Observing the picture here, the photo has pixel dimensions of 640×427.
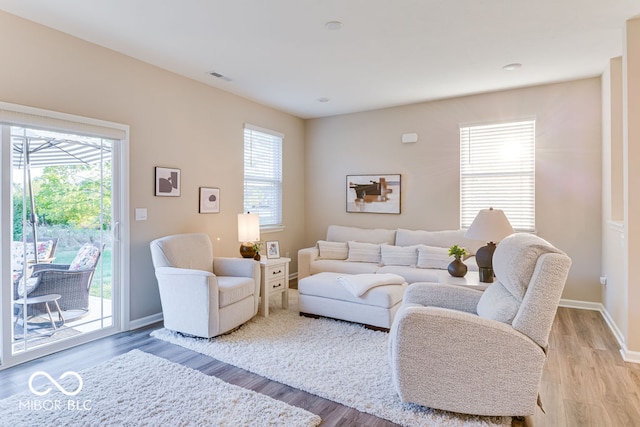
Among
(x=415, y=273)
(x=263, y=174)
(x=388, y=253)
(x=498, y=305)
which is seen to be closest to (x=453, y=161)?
(x=388, y=253)

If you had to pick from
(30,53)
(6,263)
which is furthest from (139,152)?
(6,263)

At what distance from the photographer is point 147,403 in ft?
7.31

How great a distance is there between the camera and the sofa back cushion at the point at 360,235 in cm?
516

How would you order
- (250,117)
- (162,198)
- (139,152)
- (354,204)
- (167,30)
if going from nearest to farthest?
(167,30) → (139,152) → (162,198) → (250,117) → (354,204)

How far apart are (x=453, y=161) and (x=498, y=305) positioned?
325 centimetres

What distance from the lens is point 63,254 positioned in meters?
3.10

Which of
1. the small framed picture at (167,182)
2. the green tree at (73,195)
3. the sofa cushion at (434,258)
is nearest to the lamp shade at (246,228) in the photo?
the small framed picture at (167,182)

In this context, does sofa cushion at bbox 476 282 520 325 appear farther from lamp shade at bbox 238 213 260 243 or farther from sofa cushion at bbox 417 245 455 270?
lamp shade at bbox 238 213 260 243

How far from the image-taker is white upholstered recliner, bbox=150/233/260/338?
3.19 m

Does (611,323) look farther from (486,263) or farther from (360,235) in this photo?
(360,235)

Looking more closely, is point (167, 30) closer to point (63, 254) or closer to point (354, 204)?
point (63, 254)

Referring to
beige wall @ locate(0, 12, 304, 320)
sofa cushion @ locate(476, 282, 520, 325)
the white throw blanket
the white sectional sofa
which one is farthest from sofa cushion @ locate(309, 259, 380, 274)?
sofa cushion @ locate(476, 282, 520, 325)

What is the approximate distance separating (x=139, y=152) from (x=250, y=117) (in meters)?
1.83

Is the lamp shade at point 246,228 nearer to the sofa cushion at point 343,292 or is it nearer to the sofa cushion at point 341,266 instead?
the sofa cushion at point 343,292
